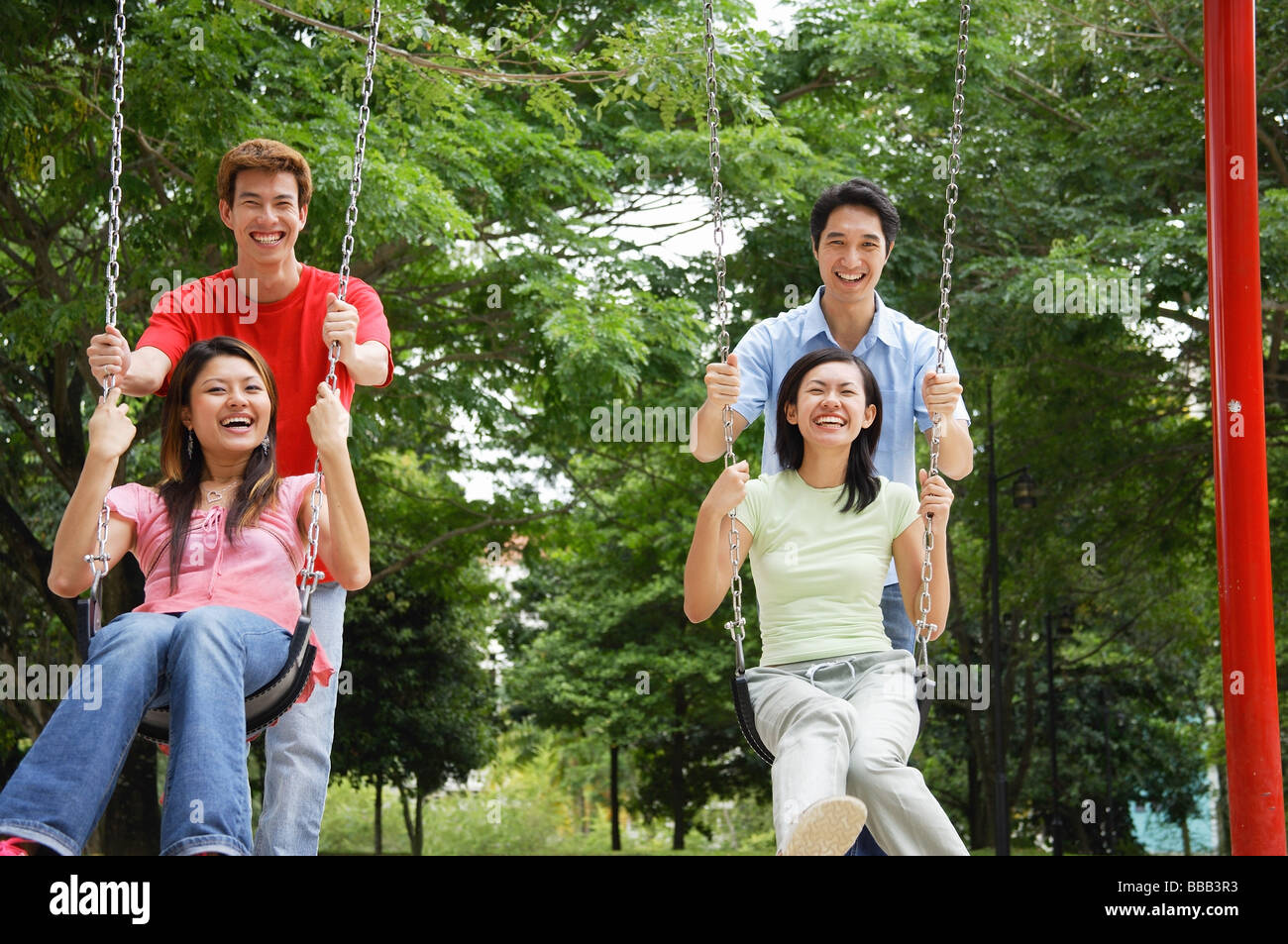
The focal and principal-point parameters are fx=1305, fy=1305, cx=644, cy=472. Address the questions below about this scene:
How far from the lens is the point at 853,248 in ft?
11.6

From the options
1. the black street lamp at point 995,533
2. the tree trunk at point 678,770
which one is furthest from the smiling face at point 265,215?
the tree trunk at point 678,770

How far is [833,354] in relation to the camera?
3.35 metres

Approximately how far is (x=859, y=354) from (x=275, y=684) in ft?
5.77

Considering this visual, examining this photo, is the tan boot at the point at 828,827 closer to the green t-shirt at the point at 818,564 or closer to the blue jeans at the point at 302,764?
the green t-shirt at the point at 818,564

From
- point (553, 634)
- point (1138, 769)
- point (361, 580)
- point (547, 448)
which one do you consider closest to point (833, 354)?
point (361, 580)

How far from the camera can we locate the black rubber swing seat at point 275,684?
285cm

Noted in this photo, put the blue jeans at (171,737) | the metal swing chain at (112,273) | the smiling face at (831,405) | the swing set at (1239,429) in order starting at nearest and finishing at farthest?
1. the blue jeans at (171,737)
2. the metal swing chain at (112,273)
3. the smiling face at (831,405)
4. the swing set at (1239,429)

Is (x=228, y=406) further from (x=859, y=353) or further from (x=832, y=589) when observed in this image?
(x=859, y=353)

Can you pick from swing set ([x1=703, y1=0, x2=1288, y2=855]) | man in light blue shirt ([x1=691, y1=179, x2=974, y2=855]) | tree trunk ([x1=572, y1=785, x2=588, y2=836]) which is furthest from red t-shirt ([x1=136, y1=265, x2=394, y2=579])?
tree trunk ([x1=572, y1=785, x2=588, y2=836])

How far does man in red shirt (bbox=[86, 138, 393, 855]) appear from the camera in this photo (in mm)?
3230

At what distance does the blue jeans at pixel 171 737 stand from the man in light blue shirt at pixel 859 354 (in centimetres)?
140
